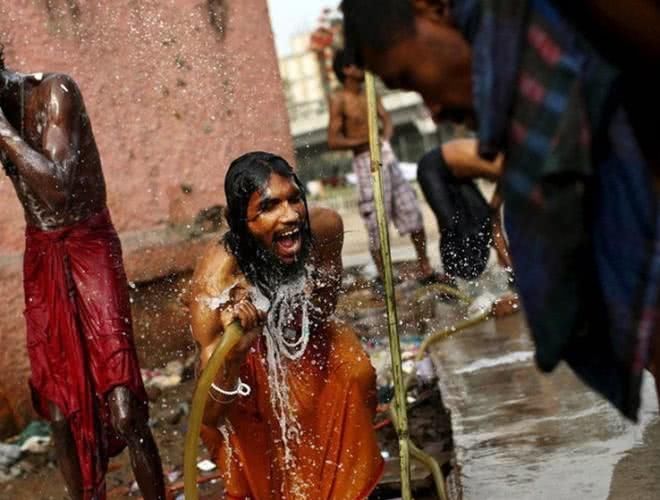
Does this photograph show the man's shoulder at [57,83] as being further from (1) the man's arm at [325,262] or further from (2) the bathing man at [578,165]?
(2) the bathing man at [578,165]

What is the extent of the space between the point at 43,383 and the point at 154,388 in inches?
93.8

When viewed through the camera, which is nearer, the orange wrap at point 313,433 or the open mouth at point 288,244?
the open mouth at point 288,244

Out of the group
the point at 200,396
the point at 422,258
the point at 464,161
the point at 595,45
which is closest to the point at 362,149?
the point at 422,258

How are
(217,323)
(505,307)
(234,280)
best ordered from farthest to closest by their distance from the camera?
(505,307) → (234,280) → (217,323)

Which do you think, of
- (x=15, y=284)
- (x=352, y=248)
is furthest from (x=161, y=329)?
(x=352, y=248)

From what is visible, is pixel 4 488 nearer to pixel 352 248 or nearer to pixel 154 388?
pixel 154 388

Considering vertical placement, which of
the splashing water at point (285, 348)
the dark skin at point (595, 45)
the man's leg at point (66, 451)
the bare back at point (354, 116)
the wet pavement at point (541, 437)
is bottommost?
the wet pavement at point (541, 437)

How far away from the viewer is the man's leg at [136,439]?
3.78 metres

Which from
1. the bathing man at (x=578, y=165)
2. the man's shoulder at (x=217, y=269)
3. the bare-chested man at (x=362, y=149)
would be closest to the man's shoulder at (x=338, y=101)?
the bare-chested man at (x=362, y=149)

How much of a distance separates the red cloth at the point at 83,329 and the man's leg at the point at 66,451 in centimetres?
3

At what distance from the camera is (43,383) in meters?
3.98

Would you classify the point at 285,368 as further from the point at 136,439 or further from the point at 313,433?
the point at 136,439

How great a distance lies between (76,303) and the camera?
3896mm

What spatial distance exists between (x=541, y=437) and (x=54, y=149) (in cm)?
206
